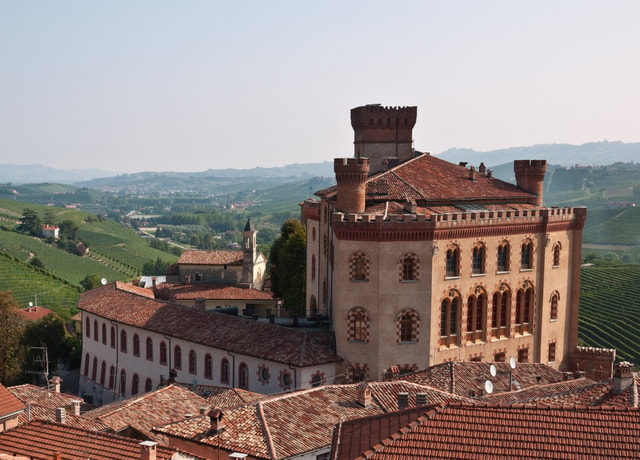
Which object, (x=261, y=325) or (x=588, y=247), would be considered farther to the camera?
(x=588, y=247)

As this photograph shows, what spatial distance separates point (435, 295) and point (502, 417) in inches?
912

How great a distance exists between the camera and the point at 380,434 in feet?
63.1

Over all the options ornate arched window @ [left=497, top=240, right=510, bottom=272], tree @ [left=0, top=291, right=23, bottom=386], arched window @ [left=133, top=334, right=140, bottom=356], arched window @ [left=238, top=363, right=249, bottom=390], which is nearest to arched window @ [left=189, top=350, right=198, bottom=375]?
A: arched window @ [left=238, top=363, right=249, bottom=390]

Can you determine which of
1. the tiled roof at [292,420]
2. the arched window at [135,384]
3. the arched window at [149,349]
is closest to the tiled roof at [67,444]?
the tiled roof at [292,420]

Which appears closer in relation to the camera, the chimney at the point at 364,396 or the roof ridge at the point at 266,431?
the roof ridge at the point at 266,431

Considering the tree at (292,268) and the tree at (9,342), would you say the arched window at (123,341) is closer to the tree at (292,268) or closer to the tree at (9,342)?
the tree at (9,342)

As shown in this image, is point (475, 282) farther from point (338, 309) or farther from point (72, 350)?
point (72, 350)

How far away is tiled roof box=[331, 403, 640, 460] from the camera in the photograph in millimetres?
16938

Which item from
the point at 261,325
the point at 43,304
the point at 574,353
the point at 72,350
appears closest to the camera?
the point at 261,325

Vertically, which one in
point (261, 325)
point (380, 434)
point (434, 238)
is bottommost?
point (261, 325)

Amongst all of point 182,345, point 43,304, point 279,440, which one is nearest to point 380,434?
point 279,440

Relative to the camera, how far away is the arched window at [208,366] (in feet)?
147

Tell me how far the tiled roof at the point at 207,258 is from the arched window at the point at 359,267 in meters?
43.9

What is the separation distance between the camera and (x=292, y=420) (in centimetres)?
3005
